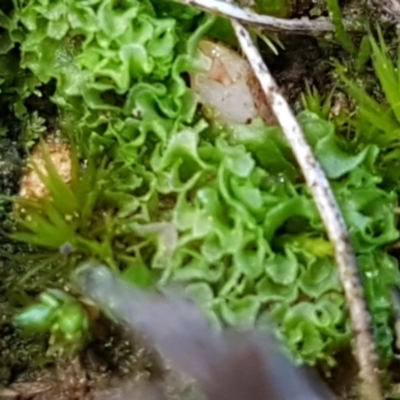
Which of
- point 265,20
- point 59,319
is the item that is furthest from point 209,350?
point 265,20

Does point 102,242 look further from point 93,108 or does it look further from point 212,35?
point 212,35

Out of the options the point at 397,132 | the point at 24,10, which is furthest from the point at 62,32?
the point at 397,132

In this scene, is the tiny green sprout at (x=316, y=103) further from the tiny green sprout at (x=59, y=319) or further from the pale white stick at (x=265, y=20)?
the tiny green sprout at (x=59, y=319)

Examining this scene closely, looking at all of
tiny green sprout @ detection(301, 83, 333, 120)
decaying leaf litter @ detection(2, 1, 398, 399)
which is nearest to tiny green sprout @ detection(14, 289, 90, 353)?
decaying leaf litter @ detection(2, 1, 398, 399)

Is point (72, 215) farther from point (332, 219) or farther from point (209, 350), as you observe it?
point (332, 219)

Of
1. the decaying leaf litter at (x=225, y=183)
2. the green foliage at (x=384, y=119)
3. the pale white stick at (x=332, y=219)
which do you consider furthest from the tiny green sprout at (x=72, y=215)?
the green foliage at (x=384, y=119)

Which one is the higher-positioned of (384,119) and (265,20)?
(265,20)

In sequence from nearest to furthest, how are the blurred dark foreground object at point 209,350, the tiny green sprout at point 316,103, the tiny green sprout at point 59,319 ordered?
1. the blurred dark foreground object at point 209,350
2. the tiny green sprout at point 59,319
3. the tiny green sprout at point 316,103

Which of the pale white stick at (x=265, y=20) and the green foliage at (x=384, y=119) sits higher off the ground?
the pale white stick at (x=265, y=20)
